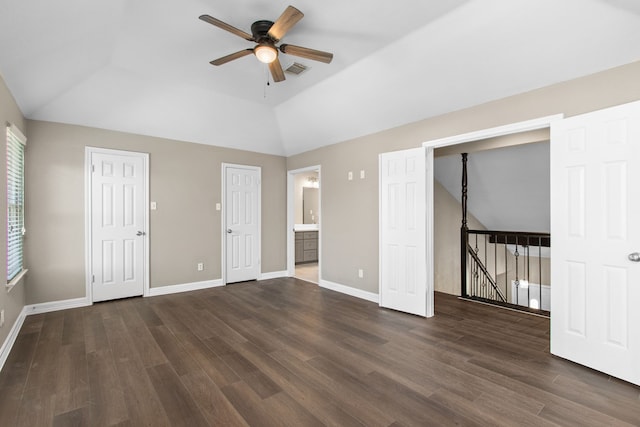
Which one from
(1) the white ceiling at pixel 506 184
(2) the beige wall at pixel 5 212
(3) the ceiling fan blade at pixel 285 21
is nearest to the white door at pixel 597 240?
(1) the white ceiling at pixel 506 184

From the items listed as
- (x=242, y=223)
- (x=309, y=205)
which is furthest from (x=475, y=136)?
(x=309, y=205)

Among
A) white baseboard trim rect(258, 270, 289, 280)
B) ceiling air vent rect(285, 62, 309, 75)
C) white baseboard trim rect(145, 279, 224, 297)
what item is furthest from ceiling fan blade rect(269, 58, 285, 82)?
white baseboard trim rect(258, 270, 289, 280)

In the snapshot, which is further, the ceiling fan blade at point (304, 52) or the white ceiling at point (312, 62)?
the ceiling fan blade at point (304, 52)

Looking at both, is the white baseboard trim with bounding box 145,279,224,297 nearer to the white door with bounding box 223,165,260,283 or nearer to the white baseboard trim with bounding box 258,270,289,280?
the white door with bounding box 223,165,260,283

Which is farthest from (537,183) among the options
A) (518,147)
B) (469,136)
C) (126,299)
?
(126,299)

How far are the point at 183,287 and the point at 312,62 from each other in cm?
394

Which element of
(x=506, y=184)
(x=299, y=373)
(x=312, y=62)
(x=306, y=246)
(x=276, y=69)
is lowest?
(x=299, y=373)

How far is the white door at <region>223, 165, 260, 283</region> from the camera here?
5.48 m

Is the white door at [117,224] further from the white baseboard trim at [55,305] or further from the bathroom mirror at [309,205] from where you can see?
the bathroom mirror at [309,205]

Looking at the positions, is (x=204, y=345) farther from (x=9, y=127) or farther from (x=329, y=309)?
(x=9, y=127)

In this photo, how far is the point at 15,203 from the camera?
11.0ft

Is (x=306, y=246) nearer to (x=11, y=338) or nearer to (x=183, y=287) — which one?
(x=183, y=287)

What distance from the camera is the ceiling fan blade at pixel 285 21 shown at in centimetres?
213

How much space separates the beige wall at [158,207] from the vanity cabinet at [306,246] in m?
1.29
